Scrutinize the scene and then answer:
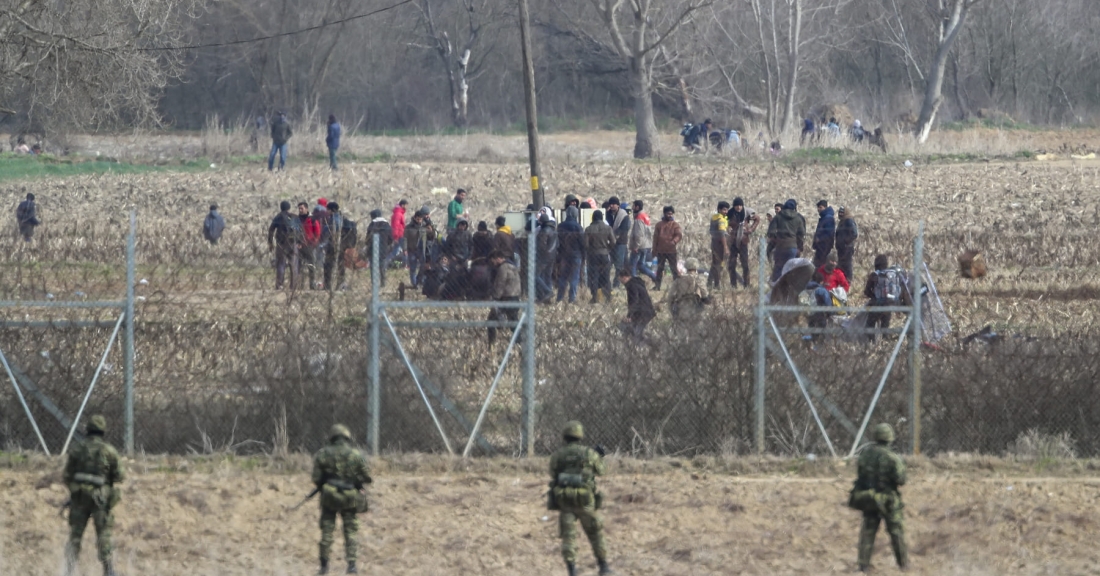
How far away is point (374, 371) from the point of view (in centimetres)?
1100

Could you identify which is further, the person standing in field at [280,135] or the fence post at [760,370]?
the person standing in field at [280,135]

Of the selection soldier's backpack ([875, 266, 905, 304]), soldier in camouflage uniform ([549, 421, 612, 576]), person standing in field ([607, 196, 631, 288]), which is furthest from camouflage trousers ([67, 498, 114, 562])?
person standing in field ([607, 196, 631, 288])

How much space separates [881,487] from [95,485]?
16.5ft

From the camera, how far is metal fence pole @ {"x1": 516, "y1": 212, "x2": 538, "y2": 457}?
1084 centimetres

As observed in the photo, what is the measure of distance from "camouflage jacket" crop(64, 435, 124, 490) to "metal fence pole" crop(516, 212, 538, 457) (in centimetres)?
344

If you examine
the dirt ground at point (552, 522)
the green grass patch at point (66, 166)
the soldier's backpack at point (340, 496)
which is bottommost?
the dirt ground at point (552, 522)

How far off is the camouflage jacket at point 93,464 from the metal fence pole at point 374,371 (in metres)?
2.65

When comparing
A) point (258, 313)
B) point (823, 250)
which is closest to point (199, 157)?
point (823, 250)

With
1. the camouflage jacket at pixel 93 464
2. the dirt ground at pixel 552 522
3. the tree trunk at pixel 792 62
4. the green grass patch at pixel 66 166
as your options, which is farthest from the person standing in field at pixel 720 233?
the tree trunk at pixel 792 62

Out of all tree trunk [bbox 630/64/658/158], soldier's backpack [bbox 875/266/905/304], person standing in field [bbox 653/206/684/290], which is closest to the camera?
soldier's backpack [bbox 875/266/905/304]

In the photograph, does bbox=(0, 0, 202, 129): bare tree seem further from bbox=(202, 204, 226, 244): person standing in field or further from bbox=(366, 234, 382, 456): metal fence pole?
bbox=(366, 234, 382, 456): metal fence pole

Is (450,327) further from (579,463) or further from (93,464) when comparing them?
(93,464)

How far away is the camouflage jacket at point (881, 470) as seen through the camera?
852cm

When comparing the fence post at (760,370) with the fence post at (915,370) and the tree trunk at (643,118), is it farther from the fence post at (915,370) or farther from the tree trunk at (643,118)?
the tree trunk at (643,118)
